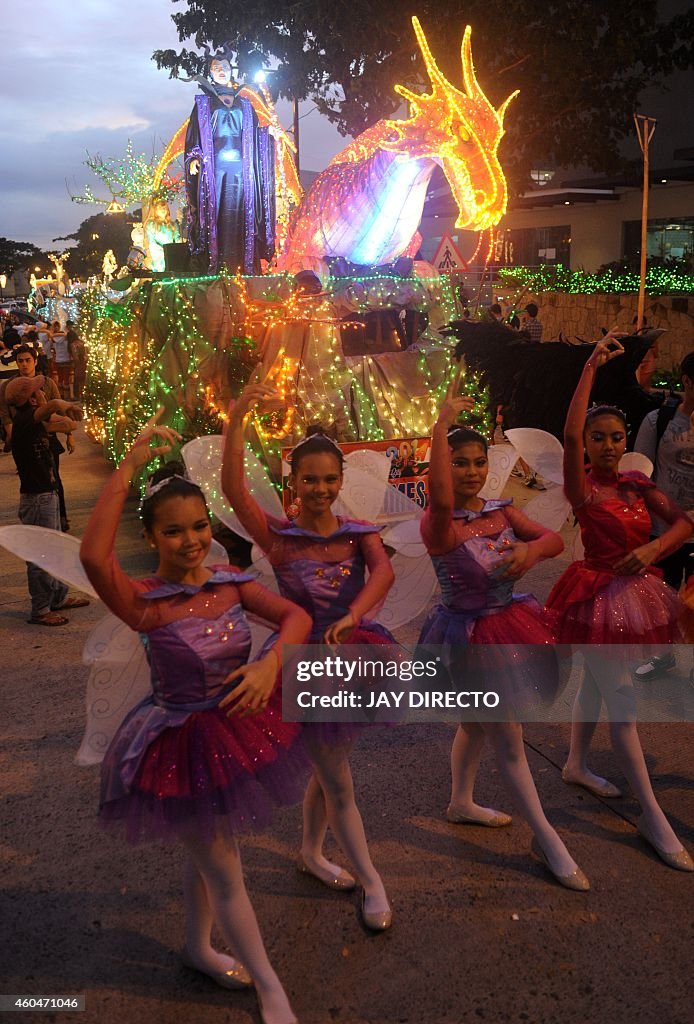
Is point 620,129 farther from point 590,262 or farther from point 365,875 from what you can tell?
point 365,875

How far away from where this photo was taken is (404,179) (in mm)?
7910

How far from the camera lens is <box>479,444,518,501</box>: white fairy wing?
404cm

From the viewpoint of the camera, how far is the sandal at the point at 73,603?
22.2ft

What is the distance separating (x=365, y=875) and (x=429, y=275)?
651 cm

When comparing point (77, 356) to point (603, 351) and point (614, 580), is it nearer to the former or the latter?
point (603, 351)

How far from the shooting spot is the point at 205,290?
7832mm

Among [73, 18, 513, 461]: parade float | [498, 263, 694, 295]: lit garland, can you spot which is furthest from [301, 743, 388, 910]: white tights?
[498, 263, 694, 295]: lit garland

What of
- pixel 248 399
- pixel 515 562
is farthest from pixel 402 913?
pixel 248 399

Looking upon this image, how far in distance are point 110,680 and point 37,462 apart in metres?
3.92

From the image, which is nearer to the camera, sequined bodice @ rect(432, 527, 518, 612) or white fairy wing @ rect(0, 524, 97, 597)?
white fairy wing @ rect(0, 524, 97, 597)

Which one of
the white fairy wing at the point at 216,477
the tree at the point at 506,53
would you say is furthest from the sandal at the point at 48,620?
the tree at the point at 506,53

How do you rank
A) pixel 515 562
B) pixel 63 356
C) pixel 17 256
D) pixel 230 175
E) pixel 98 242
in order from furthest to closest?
pixel 17 256 < pixel 98 242 < pixel 63 356 < pixel 230 175 < pixel 515 562

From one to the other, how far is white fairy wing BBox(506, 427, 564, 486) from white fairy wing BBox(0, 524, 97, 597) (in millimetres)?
2060

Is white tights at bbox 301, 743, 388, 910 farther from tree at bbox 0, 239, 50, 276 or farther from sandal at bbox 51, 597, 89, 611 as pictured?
tree at bbox 0, 239, 50, 276
